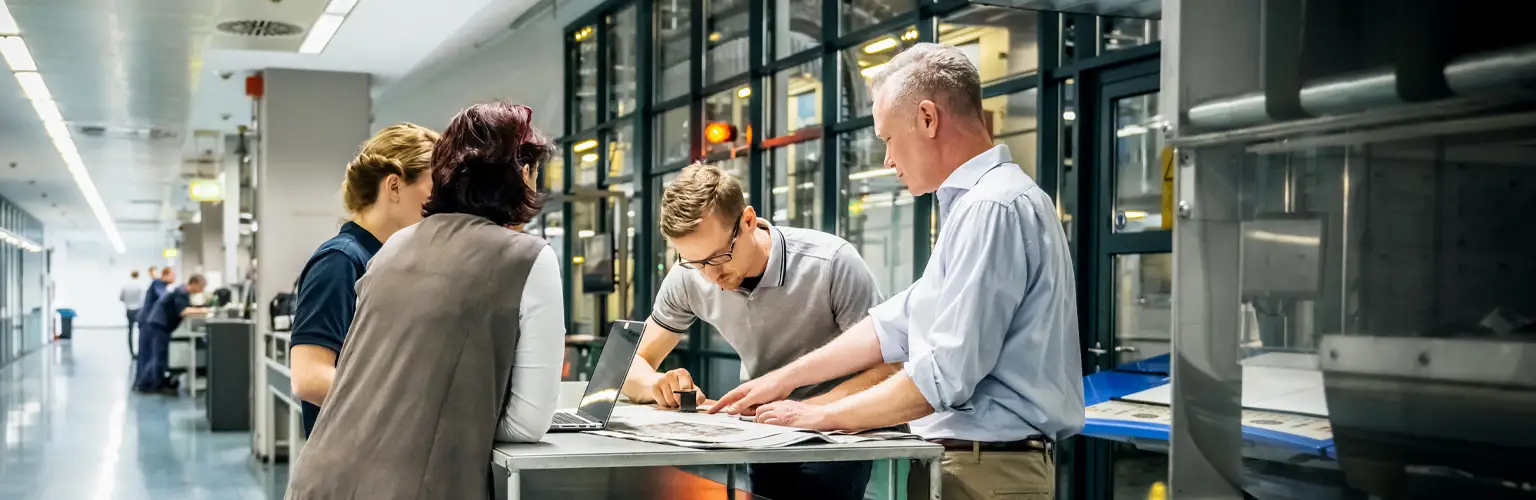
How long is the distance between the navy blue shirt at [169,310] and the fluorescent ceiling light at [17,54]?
548 centimetres

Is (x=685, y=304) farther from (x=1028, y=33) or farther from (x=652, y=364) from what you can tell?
(x=1028, y=33)

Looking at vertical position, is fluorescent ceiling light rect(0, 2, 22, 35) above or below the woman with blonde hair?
above

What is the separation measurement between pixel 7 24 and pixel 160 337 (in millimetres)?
7339

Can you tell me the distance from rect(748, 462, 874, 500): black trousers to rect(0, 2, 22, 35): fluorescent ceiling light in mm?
6190

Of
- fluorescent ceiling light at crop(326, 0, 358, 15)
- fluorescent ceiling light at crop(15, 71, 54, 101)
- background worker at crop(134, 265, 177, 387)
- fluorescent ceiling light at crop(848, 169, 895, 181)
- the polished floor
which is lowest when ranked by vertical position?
the polished floor

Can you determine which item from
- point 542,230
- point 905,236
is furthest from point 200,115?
point 905,236

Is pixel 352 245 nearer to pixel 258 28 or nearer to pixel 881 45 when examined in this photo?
pixel 881 45

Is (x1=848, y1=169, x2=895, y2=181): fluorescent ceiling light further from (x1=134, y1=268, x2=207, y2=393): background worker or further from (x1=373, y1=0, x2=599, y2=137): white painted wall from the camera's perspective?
(x1=134, y1=268, x2=207, y2=393): background worker

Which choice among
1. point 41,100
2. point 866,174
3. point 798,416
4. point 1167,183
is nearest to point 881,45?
A: point 866,174

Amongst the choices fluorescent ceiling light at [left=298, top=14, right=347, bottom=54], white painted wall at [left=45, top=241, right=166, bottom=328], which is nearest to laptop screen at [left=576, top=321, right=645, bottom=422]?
fluorescent ceiling light at [left=298, top=14, right=347, bottom=54]

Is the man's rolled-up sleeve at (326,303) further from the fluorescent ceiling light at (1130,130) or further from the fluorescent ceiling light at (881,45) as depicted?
the fluorescent ceiling light at (881,45)

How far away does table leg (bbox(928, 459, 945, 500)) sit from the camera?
74.6 inches

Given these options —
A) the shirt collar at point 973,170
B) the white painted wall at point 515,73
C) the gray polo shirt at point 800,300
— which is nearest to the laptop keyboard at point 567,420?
the gray polo shirt at point 800,300

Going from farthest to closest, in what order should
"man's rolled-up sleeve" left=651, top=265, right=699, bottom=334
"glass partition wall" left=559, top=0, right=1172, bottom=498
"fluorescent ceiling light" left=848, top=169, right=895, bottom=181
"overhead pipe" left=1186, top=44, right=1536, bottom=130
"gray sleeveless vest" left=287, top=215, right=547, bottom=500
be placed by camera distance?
1. "fluorescent ceiling light" left=848, top=169, right=895, bottom=181
2. "glass partition wall" left=559, top=0, right=1172, bottom=498
3. "man's rolled-up sleeve" left=651, top=265, right=699, bottom=334
4. "gray sleeveless vest" left=287, top=215, right=547, bottom=500
5. "overhead pipe" left=1186, top=44, right=1536, bottom=130
